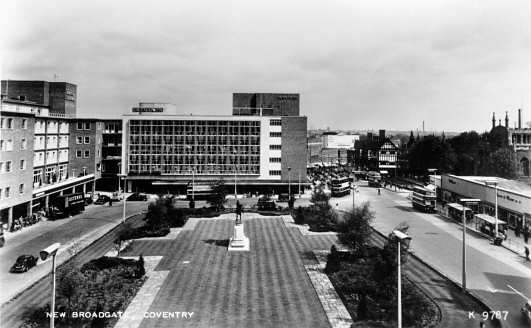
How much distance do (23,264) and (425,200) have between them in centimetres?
6141

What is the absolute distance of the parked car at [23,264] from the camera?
37.8 metres

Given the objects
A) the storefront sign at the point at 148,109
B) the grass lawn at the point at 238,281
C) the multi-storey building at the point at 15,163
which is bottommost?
the grass lawn at the point at 238,281

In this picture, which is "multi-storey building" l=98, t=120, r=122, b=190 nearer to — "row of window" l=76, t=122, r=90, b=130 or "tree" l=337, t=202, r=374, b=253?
"row of window" l=76, t=122, r=90, b=130

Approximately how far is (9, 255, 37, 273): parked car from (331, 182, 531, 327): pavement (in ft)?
127

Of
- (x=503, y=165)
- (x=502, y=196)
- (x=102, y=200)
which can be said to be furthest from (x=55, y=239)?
(x=503, y=165)

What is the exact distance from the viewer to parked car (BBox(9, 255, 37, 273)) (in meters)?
37.8

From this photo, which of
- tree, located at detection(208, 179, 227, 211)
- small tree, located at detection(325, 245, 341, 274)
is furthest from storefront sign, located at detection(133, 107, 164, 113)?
small tree, located at detection(325, 245, 341, 274)

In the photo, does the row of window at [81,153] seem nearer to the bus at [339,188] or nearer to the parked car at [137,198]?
the parked car at [137,198]

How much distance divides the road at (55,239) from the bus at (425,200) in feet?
158

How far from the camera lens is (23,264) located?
38.1 meters

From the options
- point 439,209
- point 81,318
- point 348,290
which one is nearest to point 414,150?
point 439,209

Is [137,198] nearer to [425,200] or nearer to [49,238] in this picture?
[49,238]

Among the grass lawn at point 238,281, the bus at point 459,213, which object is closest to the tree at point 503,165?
the bus at point 459,213

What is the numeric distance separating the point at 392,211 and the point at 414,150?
2351 inches
